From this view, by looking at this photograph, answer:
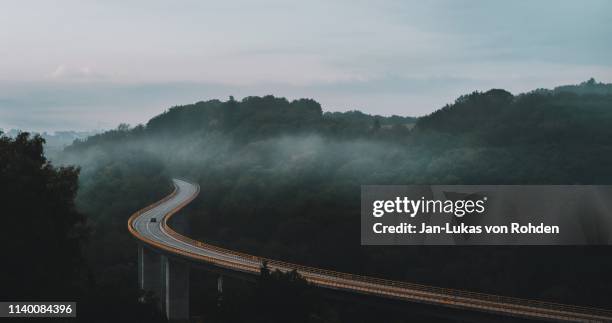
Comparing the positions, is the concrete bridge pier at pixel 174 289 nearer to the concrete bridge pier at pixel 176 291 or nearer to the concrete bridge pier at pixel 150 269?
the concrete bridge pier at pixel 176 291

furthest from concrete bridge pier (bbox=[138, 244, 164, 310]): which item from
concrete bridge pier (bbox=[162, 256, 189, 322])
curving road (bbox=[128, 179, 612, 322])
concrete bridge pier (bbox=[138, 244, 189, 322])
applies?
concrete bridge pier (bbox=[162, 256, 189, 322])

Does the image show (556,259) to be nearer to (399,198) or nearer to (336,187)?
(399,198)

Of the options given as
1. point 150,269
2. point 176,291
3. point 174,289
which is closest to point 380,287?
point 174,289

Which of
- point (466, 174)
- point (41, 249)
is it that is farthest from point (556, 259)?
point (41, 249)

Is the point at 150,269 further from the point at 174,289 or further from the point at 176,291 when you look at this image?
the point at 174,289

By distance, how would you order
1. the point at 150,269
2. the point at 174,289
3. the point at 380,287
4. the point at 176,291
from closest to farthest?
the point at 380,287 → the point at 174,289 → the point at 176,291 → the point at 150,269

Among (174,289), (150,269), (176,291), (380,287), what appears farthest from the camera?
(150,269)
